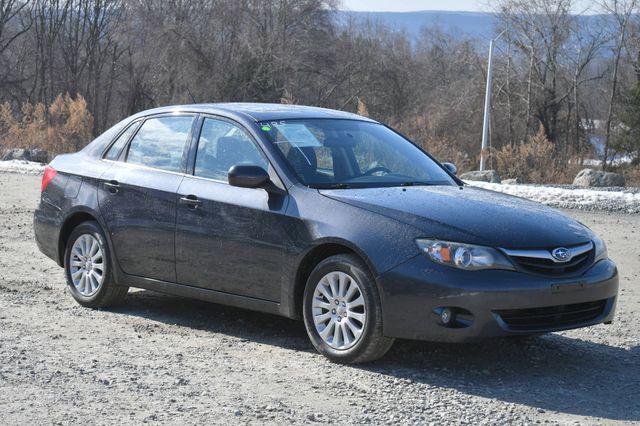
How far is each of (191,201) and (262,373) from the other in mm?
1574

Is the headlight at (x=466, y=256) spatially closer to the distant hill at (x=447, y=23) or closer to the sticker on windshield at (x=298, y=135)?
the sticker on windshield at (x=298, y=135)

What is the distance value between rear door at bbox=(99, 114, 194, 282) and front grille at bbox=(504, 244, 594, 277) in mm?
2533

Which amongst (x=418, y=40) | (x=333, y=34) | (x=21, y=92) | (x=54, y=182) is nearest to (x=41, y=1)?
(x=21, y=92)

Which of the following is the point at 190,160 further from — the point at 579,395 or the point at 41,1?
the point at 41,1

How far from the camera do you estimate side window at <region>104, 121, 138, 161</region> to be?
803 centimetres

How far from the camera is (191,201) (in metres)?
7.10

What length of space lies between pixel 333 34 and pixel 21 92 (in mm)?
18026

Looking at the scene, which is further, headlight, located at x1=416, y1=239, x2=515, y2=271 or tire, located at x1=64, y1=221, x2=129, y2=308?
tire, located at x1=64, y1=221, x2=129, y2=308

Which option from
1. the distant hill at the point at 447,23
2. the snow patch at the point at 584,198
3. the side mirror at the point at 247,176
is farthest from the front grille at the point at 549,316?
the distant hill at the point at 447,23

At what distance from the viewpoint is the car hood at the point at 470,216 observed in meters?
5.95

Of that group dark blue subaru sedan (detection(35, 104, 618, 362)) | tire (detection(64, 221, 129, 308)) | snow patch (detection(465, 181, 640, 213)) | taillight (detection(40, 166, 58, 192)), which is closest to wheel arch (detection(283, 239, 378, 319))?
dark blue subaru sedan (detection(35, 104, 618, 362))

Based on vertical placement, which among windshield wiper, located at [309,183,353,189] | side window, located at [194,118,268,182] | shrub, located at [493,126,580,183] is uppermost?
side window, located at [194,118,268,182]

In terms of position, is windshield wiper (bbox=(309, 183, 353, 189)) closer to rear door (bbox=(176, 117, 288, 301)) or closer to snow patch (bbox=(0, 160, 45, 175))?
rear door (bbox=(176, 117, 288, 301))

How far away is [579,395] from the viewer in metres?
5.68
